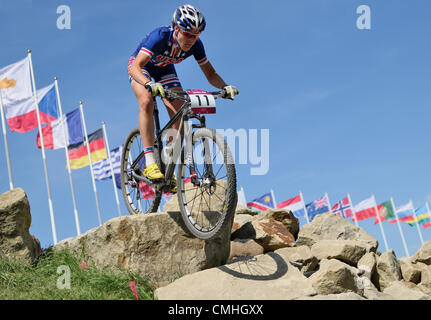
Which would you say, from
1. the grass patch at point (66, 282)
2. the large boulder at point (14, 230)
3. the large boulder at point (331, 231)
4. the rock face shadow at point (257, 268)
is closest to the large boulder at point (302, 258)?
the rock face shadow at point (257, 268)

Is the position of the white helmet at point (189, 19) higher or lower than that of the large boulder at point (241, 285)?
higher

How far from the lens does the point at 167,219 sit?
630 centimetres

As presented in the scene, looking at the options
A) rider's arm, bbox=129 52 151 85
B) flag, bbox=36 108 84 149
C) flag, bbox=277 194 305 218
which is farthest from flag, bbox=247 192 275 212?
rider's arm, bbox=129 52 151 85

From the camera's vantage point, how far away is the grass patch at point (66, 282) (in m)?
5.56

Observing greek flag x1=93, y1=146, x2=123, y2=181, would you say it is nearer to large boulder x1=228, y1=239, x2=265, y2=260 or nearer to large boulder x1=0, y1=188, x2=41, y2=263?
large boulder x1=0, y1=188, x2=41, y2=263

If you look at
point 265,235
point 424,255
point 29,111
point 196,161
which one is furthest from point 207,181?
point 29,111

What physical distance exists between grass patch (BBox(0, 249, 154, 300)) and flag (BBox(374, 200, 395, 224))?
34552 millimetres

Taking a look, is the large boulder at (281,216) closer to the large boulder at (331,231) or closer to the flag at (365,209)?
the large boulder at (331,231)

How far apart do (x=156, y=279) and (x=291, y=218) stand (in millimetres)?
4258

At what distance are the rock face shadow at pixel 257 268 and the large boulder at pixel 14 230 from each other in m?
3.33

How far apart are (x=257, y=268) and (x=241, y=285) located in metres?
0.60

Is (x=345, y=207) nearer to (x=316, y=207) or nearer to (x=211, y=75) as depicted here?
(x=316, y=207)
